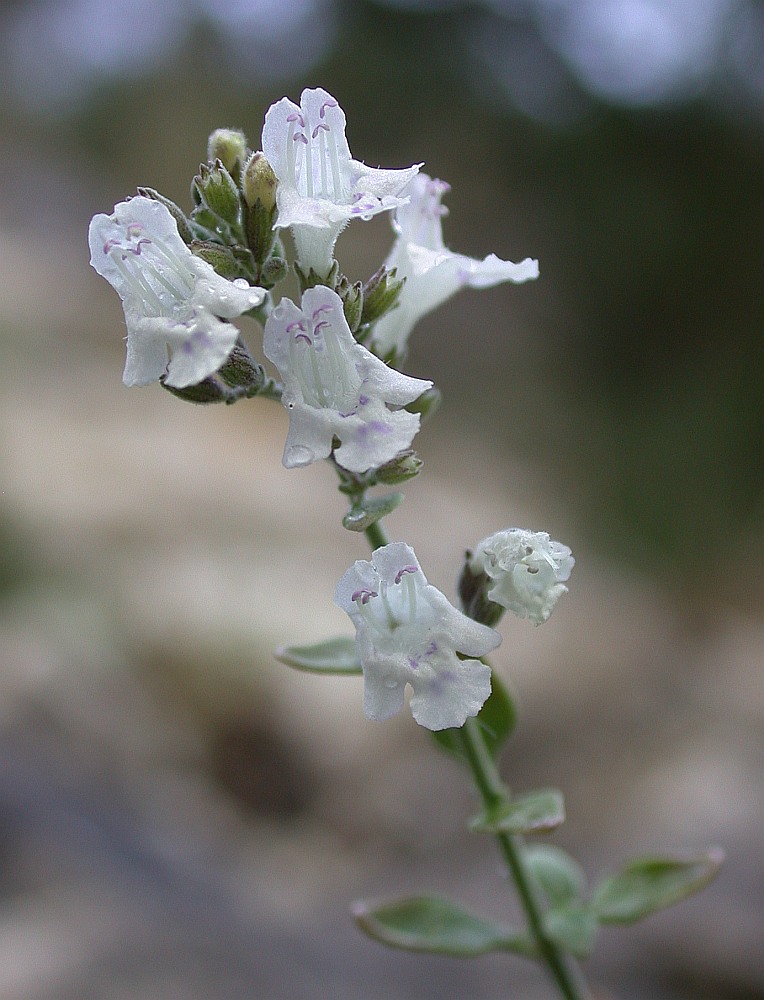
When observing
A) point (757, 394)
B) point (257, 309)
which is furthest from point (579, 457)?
point (257, 309)

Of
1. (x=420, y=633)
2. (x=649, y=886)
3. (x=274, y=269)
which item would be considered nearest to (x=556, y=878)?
(x=649, y=886)

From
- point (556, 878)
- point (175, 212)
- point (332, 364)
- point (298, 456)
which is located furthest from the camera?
point (556, 878)

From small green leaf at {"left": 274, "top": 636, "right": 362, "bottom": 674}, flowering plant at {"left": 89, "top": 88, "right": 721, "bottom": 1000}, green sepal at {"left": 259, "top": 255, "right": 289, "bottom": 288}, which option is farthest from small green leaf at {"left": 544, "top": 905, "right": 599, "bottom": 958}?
green sepal at {"left": 259, "top": 255, "right": 289, "bottom": 288}

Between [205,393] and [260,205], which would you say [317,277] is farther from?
[205,393]

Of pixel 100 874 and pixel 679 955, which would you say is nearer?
pixel 679 955

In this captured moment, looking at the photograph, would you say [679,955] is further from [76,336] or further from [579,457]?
[76,336]
